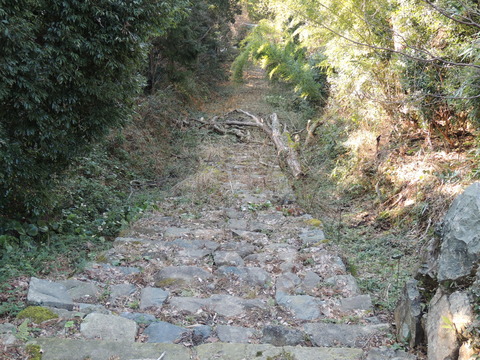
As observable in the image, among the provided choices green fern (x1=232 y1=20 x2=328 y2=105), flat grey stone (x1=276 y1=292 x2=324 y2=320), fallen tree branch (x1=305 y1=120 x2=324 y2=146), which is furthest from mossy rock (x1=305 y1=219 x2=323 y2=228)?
green fern (x1=232 y1=20 x2=328 y2=105)

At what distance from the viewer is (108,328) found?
2.76 meters

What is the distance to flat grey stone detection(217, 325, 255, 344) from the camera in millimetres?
2875

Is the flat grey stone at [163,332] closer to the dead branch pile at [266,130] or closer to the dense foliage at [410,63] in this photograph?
the dense foliage at [410,63]

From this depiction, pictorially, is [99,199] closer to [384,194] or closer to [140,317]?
[140,317]

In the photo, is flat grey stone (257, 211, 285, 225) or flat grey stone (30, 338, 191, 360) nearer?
flat grey stone (30, 338, 191, 360)

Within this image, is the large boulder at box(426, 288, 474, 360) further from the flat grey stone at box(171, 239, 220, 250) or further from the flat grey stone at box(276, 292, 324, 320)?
the flat grey stone at box(171, 239, 220, 250)

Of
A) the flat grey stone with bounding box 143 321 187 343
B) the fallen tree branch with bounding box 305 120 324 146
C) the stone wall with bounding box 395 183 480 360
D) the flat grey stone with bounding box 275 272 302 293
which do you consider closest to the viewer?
the stone wall with bounding box 395 183 480 360

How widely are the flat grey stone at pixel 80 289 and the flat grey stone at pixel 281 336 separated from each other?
1.50 meters

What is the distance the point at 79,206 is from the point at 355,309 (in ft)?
13.9

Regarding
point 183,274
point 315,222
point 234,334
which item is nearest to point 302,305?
point 234,334

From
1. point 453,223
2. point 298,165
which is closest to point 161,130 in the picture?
point 298,165

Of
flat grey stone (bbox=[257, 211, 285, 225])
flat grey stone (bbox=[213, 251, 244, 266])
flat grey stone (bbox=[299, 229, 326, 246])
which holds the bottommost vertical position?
flat grey stone (bbox=[213, 251, 244, 266])

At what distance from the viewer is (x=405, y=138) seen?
673 cm

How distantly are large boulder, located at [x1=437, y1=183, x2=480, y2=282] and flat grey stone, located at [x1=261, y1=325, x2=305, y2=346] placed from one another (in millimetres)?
1030
